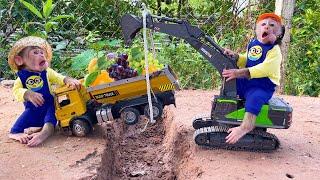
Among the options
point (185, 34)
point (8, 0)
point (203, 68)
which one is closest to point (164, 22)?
point (185, 34)

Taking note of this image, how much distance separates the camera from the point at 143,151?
194 inches

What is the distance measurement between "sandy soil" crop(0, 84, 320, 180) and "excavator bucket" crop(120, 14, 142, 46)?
2.89 feet

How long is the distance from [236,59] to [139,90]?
80 centimetres

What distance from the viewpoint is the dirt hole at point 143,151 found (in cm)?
433

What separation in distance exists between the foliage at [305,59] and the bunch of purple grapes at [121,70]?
3.49m

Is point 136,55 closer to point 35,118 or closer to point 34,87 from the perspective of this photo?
point 34,87

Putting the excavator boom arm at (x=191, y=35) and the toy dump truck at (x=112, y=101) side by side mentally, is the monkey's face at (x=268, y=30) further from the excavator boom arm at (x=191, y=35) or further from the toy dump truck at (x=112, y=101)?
the toy dump truck at (x=112, y=101)

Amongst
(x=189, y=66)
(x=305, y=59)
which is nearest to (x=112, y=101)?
(x=189, y=66)

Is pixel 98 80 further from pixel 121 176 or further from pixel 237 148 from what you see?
pixel 237 148

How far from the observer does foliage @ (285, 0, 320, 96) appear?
720 centimetres

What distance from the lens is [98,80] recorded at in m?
4.25

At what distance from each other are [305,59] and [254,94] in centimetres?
360

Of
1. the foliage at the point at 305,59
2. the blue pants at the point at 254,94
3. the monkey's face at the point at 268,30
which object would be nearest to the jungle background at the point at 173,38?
the foliage at the point at 305,59

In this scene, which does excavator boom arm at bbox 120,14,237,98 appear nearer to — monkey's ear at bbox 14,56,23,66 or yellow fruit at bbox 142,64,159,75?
yellow fruit at bbox 142,64,159,75
